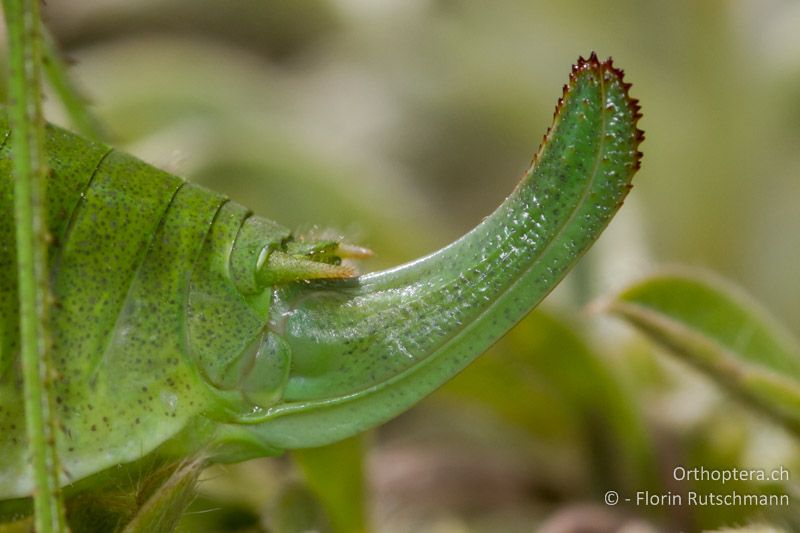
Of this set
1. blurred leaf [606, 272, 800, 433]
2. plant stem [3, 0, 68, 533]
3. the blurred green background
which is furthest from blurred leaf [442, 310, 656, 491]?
plant stem [3, 0, 68, 533]

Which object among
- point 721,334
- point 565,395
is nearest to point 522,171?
point 565,395

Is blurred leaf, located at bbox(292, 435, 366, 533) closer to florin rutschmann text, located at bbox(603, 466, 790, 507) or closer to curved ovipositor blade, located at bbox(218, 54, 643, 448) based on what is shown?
curved ovipositor blade, located at bbox(218, 54, 643, 448)

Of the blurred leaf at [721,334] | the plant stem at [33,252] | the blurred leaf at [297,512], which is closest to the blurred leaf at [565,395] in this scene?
the blurred leaf at [721,334]

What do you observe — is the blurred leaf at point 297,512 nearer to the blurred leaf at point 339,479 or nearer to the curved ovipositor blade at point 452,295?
the blurred leaf at point 339,479

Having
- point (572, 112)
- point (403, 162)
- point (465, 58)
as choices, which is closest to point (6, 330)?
point (572, 112)

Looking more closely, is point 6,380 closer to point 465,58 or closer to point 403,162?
point 465,58

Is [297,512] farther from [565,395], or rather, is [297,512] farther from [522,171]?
[522,171]
